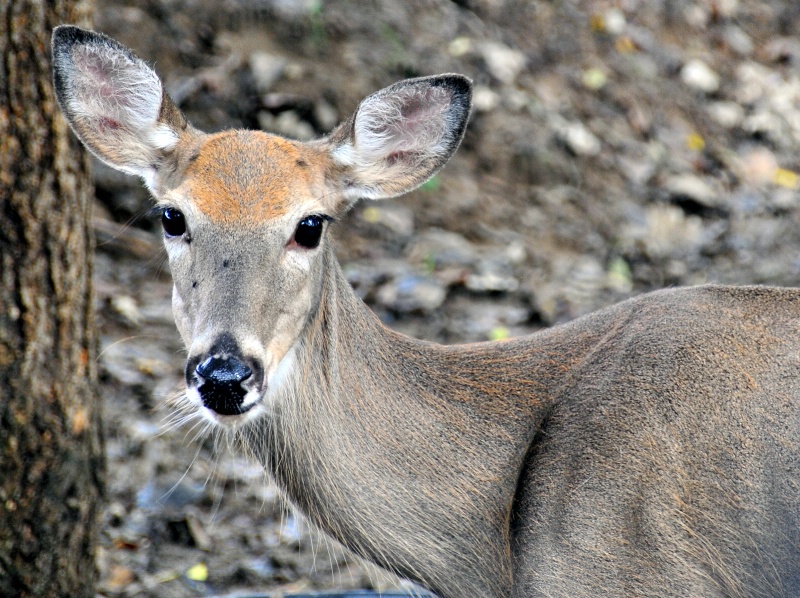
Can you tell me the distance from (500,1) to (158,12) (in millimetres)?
2835

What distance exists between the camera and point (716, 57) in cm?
938

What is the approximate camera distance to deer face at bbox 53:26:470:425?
137 inches

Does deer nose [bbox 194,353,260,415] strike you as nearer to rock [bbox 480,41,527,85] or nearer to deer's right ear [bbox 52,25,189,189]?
deer's right ear [bbox 52,25,189,189]

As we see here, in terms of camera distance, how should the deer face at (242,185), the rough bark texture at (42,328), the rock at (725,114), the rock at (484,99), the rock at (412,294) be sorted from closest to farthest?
the deer face at (242,185)
the rough bark texture at (42,328)
the rock at (412,294)
the rock at (484,99)
the rock at (725,114)

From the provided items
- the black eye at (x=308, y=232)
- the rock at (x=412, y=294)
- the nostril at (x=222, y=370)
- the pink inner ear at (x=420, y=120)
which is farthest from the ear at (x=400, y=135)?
the rock at (x=412, y=294)

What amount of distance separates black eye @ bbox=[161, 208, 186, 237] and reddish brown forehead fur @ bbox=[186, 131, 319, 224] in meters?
0.09

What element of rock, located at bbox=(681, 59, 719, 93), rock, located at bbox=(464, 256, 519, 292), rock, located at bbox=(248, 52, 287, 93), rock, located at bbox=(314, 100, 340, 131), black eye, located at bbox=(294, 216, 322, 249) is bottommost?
rock, located at bbox=(464, 256, 519, 292)

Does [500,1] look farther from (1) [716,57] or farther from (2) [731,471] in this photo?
(2) [731,471]

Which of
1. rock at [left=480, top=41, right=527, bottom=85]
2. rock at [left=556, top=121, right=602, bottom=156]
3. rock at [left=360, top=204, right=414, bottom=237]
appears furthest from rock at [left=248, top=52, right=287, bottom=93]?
rock at [left=556, top=121, right=602, bottom=156]

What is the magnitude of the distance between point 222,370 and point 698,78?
681 cm

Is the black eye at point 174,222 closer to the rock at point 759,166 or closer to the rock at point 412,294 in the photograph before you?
the rock at point 412,294

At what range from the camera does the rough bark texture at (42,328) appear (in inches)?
157

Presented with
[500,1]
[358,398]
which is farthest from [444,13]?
[358,398]

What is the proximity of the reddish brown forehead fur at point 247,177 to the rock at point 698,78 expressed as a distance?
5871mm
